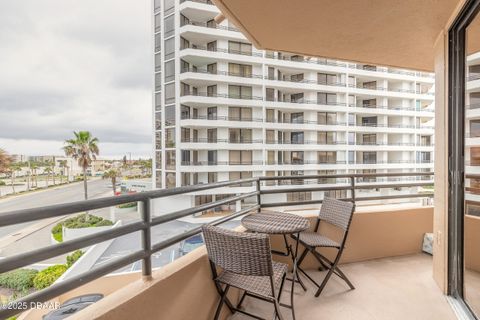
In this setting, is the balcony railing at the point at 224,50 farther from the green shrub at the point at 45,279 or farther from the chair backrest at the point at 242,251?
the chair backrest at the point at 242,251

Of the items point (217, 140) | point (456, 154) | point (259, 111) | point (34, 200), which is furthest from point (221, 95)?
point (456, 154)

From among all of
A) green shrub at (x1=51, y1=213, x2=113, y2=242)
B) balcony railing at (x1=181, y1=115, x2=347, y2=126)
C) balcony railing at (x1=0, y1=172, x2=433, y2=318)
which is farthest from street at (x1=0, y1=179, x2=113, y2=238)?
balcony railing at (x1=181, y1=115, x2=347, y2=126)

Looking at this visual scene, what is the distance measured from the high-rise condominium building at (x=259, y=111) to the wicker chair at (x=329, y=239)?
10288 millimetres

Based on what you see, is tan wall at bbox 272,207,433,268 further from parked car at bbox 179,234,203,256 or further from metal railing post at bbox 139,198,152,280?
metal railing post at bbox 139,198,152,280

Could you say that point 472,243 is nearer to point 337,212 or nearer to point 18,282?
point 337,212

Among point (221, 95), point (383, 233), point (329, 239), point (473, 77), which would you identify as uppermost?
point (221, 95)

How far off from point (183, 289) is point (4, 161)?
12.4 feet

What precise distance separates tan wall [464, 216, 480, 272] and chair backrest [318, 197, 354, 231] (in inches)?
33.5

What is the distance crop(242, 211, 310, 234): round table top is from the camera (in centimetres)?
173

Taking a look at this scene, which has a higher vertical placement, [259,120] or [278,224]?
[259,120]

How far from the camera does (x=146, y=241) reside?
1.23 meters

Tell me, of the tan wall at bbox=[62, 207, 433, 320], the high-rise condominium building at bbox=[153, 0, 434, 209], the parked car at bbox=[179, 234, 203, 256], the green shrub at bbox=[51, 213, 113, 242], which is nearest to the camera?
the tan wall at bbox=[62, 207, 433, 320]

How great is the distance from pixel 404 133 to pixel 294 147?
9.33 m

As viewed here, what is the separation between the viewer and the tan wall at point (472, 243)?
5.91ft
